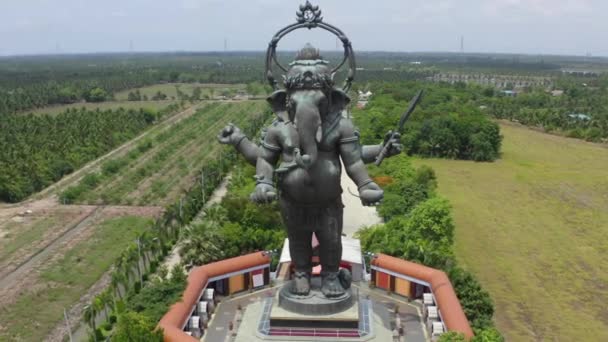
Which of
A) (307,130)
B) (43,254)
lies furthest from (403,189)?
(307,130)

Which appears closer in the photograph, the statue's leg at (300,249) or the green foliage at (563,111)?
the statue's leg at (300,249)

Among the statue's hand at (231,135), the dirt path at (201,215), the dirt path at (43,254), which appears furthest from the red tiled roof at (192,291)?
the dirt path at (43,254)

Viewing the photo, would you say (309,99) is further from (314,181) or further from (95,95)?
(95,95)

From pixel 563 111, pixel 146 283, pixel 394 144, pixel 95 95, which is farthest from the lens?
pixel 95 95

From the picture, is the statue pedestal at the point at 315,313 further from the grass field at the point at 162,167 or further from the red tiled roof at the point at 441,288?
the grass field at the point at 162,167

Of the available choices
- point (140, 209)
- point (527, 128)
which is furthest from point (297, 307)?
point (527, 128)

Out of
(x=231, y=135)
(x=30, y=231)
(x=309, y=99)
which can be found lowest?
(x=30, y=231)

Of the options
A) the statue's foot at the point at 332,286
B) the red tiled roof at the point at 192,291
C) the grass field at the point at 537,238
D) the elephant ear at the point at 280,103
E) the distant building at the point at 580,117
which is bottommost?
the grass field at the point at 537,238
